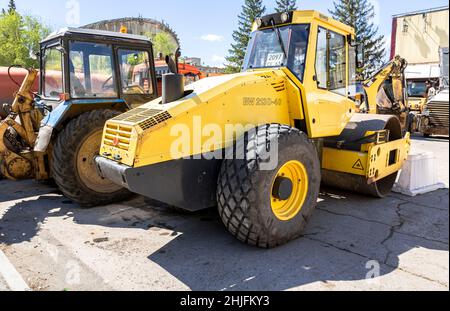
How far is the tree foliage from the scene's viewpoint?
93.5 ft

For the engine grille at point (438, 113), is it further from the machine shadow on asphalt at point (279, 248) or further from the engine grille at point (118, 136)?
the engine grille at point (118, 136)

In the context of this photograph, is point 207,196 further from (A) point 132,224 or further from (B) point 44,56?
(B) point 44,56

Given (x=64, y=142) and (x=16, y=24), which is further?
(x=16, y=24)

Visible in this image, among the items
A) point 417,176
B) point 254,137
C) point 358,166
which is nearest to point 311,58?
point 254,137

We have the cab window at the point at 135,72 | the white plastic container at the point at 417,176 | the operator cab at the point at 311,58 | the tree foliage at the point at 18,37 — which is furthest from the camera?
the tree foliage at the point at 18,37

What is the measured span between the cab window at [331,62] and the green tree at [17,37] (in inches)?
1110

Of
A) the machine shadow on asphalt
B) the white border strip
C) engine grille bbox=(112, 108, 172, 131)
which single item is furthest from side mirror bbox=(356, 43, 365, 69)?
the white border strip

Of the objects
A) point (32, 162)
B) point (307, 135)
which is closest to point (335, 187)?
point (307, 135)

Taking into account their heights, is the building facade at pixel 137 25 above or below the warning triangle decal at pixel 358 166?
above

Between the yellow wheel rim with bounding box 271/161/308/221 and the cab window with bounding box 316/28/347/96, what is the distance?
3.93ft

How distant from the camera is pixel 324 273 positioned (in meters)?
3.28

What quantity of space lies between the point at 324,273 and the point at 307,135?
167cm

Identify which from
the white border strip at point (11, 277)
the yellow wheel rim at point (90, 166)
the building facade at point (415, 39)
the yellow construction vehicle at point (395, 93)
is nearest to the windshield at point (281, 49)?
the yellow wheel rim at point (90, 166)

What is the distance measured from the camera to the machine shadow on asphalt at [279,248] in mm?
3271
